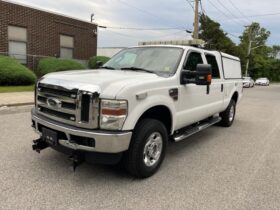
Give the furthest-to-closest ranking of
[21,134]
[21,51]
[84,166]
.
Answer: [21,51], [21,134], [84,166]

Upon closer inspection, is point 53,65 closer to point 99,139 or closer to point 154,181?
point 154,181

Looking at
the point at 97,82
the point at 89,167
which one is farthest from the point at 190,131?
the point at 97,82

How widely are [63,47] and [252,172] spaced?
1658 cm

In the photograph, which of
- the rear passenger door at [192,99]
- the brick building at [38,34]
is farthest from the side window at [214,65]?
the brick building at [38,34]

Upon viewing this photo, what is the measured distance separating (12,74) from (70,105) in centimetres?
1098

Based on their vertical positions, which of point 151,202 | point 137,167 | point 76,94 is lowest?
point 151,202

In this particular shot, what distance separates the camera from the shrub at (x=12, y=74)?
13297mm

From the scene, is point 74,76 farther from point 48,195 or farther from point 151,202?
point 151,202

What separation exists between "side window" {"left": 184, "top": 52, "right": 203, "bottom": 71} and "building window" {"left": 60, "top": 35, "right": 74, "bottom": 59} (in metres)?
14.7

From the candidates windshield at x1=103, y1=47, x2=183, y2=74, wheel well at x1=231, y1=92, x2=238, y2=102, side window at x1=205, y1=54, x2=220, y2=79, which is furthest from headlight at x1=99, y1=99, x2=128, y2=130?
wheel well at x1=231, y1=92, x2=238, y2=102

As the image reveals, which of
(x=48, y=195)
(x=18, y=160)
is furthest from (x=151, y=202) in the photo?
(x=18, y=160)

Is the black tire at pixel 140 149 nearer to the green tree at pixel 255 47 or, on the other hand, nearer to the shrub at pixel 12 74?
the shrub at pixel 12 74

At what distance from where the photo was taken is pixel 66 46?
63.1 feet

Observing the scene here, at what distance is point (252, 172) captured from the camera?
468 centimetres
